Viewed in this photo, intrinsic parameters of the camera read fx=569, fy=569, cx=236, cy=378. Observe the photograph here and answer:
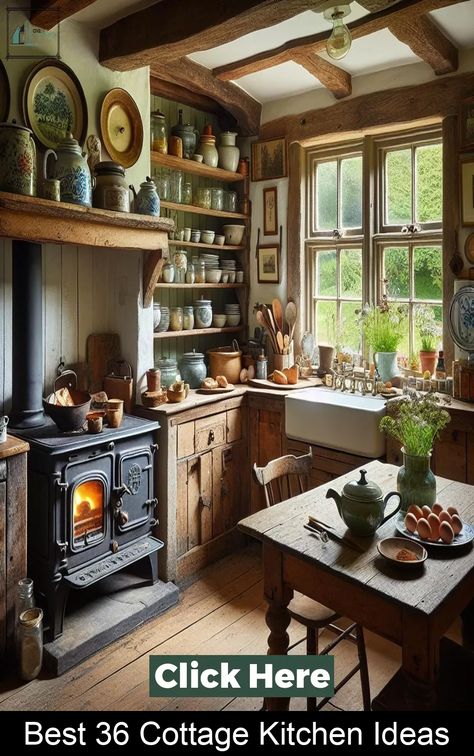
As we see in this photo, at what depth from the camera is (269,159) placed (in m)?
3.98

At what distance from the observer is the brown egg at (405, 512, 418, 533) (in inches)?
72.9

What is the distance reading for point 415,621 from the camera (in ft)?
4.91

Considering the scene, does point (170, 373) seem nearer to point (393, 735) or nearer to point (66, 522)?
point (66, 522)

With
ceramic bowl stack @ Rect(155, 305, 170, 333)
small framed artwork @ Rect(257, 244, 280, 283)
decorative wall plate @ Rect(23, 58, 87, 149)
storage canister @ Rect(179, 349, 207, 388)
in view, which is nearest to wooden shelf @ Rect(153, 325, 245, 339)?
ceramic bowl stack @ Rect(155, 305, 170, 333)

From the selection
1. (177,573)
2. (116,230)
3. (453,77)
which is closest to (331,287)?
(453,77)

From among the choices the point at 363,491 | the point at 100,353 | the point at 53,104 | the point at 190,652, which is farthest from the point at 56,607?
the point at 53,104

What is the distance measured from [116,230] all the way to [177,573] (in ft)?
6.28

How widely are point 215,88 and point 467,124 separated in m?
1.55

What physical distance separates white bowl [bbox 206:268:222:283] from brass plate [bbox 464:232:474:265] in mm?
1595

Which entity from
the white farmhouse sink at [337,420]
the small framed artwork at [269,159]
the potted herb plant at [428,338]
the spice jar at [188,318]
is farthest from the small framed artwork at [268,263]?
the potted herb plant at [428,338]

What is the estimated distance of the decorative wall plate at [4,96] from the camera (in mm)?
2535

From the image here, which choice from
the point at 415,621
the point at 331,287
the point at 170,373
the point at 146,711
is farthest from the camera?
the point at 331,287

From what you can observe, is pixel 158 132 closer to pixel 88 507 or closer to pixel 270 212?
pixel 270 212

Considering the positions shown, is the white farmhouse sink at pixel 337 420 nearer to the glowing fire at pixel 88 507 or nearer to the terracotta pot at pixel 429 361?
the terracotta pot at pixel 429 361
